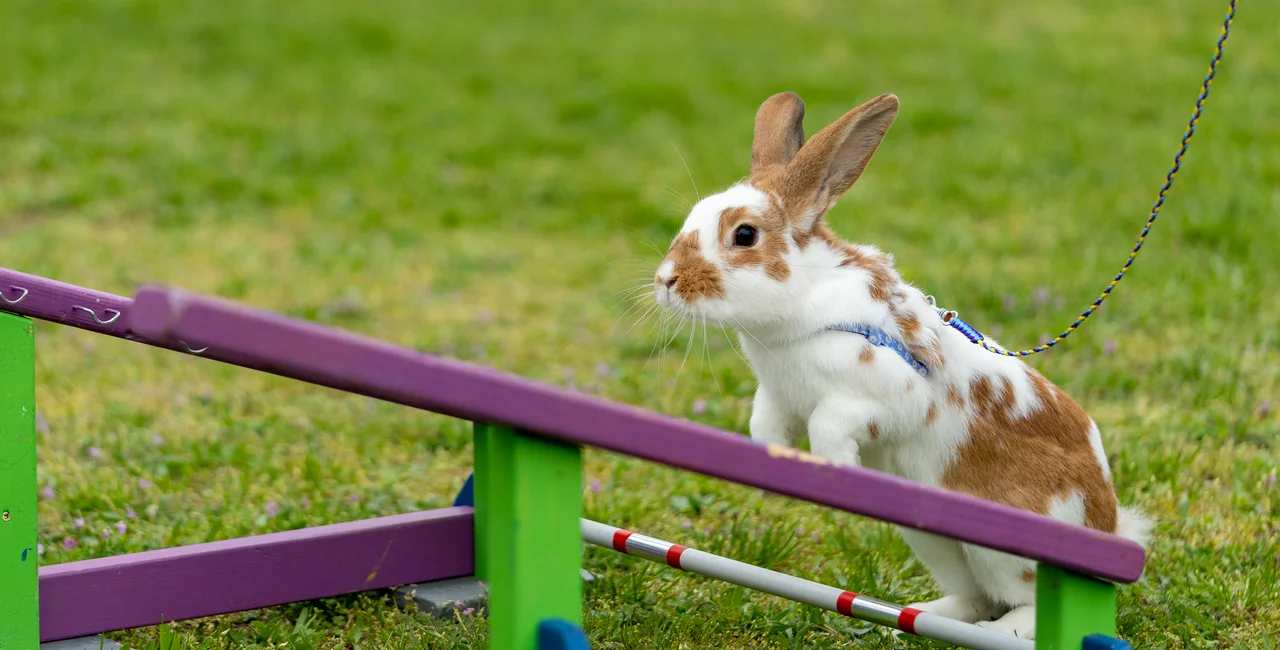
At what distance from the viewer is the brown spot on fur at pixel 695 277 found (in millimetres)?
2600

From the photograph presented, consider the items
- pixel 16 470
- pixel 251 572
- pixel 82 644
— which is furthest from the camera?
pixel 251 572

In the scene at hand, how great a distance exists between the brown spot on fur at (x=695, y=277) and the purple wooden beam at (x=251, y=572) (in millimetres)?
1076

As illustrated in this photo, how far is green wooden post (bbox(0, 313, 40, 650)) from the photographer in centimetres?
274

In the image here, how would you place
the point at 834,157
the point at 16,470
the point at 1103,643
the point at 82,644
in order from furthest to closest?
the point at 82,644 → the point at 16,470 → the point at 834,157 → the point at 1103,643

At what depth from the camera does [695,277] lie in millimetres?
2605

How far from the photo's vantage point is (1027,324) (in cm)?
559

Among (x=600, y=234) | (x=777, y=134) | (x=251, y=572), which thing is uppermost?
(x=600, y=234)

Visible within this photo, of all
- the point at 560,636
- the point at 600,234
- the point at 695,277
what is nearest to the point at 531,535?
the point at 560,636

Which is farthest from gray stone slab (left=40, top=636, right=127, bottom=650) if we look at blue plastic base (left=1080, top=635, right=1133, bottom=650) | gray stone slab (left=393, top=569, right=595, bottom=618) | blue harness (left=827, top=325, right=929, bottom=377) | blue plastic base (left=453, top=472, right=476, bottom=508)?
blue plastic base (left=1080, top=635, right=1133, bottom=650)

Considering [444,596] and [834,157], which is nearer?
[834,157]

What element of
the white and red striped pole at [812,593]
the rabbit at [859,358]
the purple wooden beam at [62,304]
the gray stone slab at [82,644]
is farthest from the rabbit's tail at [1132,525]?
the gray stone slab at [82,644]

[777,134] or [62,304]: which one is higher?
[777,134]

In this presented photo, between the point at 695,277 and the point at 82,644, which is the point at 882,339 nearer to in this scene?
the point at 695,277

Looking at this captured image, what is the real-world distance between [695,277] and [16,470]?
1.38 metres
